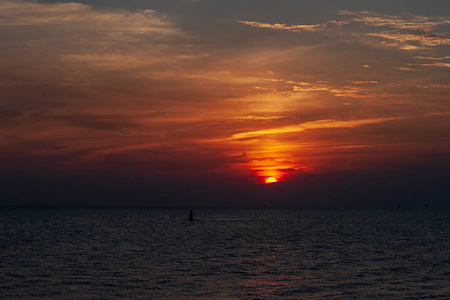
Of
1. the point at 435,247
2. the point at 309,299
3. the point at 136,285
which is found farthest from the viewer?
the point at 435,247

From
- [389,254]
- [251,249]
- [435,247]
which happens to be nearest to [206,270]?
[251,249]

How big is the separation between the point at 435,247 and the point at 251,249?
24.4 m

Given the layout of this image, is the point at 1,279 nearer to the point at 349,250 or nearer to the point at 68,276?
the point at 68,276

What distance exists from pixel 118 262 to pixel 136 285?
12.4 meters

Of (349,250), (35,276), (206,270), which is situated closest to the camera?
(35,276)

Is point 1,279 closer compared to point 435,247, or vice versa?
point 1,279

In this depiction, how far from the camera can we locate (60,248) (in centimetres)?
5703

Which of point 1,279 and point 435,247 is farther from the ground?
point 1,279

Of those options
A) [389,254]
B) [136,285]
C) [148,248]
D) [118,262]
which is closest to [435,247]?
[389,254]

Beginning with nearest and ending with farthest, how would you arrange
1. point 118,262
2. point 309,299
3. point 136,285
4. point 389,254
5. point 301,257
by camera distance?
point 309,299 < point 136,285 < point 118,262 < point 301,257 < point 389,254

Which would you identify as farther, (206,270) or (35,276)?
(206,270)

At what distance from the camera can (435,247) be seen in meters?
62.9

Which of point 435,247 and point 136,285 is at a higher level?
point 136,285

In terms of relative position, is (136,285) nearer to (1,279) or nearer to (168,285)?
(168,285)
